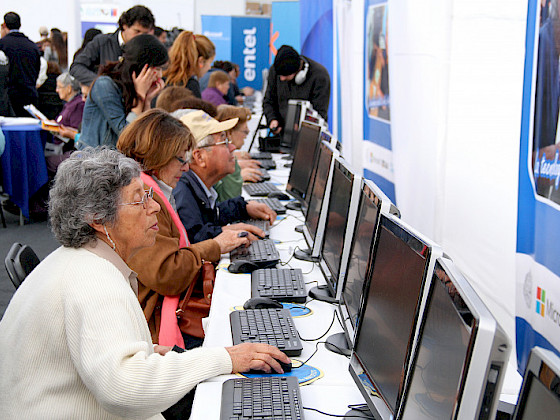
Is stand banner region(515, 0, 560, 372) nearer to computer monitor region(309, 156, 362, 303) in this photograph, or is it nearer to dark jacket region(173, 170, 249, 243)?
computer monitor region(309, 156, 362, 303)

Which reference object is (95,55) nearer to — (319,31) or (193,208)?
(193,208)

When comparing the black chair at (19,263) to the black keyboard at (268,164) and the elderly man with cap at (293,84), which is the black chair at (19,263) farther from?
the elderly man with cap at (293,84)

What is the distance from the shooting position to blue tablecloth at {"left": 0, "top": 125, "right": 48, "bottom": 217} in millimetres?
5898

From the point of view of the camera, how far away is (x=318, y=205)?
2732 millimetres

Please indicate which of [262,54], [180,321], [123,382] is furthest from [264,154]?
[262,54]

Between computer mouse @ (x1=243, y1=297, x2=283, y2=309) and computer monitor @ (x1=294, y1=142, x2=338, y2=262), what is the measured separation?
15.4 inches

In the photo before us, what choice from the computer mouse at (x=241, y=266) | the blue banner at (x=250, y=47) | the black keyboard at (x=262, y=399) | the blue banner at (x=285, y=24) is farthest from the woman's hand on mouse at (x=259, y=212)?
the blue banner at (x=250, y=47)

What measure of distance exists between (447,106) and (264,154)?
2.98m

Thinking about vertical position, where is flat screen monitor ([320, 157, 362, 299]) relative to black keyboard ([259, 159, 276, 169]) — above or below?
above

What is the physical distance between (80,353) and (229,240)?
1.46 metres

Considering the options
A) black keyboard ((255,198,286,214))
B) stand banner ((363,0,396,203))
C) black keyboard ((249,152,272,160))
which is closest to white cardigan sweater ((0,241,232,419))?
black keyboard ((255,198,286,214))

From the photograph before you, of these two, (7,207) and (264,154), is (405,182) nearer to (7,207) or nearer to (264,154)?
(264,154)

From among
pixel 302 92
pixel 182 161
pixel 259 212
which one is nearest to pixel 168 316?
pixel 182 161

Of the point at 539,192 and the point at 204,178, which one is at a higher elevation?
the point at 539,192
